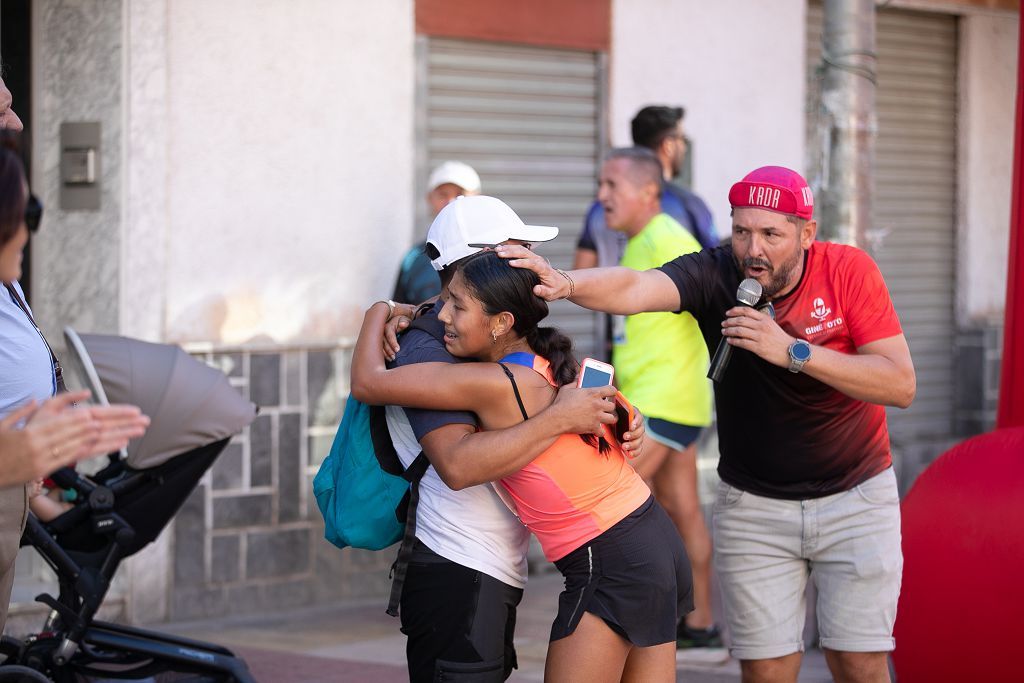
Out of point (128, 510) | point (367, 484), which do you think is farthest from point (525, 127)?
point (367, 484)

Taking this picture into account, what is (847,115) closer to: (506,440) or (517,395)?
(517,395)

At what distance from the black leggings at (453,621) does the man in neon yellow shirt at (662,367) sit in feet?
7.95

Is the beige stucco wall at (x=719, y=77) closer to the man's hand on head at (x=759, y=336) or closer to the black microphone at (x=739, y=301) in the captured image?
the black microphone at (x=739, y=301)

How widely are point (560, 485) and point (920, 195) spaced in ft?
24.5

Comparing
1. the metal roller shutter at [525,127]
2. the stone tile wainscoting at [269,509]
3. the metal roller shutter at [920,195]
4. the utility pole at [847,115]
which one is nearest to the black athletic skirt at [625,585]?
the utility pole at [847,115]

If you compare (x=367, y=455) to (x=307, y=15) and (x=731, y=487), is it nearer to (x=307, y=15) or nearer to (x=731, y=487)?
(x=731, y=487)

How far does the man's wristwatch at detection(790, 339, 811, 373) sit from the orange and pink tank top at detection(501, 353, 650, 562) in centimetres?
70

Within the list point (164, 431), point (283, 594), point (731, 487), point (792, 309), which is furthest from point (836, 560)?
point (283, 594)

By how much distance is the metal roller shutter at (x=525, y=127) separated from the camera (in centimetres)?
784

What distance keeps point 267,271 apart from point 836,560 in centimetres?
347

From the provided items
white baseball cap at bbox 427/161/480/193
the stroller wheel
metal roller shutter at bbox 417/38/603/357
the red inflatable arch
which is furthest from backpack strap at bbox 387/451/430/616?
metal roller shutter at bbox 417/38/603/357

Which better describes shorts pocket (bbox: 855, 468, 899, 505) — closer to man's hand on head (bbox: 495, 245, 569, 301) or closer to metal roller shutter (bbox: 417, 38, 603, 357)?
man's hand on head (bbox: 495, 245, 569, 301)

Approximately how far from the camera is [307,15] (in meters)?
7.19

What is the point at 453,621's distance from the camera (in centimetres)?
365
